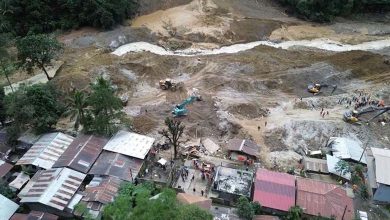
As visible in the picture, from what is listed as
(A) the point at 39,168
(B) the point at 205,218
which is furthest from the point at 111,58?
(B) the point at 205,218

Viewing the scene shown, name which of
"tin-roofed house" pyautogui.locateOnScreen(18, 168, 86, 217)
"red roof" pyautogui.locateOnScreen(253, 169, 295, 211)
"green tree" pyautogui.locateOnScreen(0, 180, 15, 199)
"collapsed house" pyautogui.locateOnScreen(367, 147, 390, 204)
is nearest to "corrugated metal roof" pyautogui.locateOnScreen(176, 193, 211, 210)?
"red roof" pyautogui.locateOnScreen(253, 169, 295, 211)

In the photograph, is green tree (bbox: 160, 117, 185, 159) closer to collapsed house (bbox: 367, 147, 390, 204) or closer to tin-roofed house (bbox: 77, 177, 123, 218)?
tin-roofed house (bbox: 77, 177, 123, 218)

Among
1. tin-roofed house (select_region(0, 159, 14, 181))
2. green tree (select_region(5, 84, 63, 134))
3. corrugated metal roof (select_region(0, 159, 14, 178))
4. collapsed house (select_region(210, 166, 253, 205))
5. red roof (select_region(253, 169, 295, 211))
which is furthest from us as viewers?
green tree (select_region(5, 84, 63, 134))

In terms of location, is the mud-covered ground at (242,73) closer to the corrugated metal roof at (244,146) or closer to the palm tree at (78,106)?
the corrugated metal roof at (244,146)

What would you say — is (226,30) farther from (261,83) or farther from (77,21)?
(77,21)

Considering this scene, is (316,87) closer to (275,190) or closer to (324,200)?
(324,200)

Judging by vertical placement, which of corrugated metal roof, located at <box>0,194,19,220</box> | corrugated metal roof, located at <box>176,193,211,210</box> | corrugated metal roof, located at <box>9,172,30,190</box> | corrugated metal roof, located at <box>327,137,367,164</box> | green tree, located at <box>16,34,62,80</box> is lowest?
corrugated metal roof, located at <box>0,194,19,220</box>
